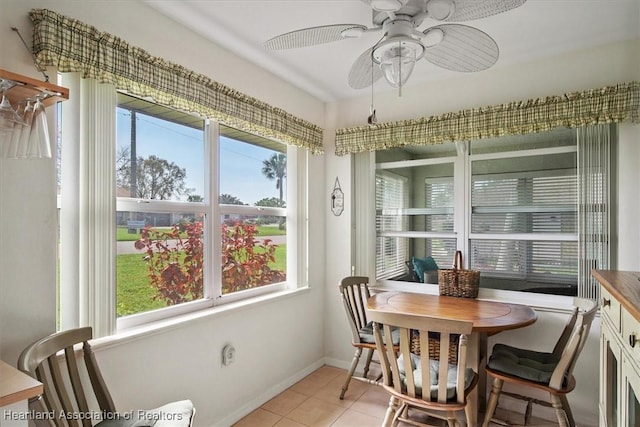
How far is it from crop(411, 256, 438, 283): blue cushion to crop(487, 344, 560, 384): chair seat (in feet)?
2.77

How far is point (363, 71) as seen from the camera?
190cm

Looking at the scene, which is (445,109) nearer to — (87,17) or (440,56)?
(440,56)

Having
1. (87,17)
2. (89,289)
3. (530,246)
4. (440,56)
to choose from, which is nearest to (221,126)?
(87,17)

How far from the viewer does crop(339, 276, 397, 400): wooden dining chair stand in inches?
Result: 108

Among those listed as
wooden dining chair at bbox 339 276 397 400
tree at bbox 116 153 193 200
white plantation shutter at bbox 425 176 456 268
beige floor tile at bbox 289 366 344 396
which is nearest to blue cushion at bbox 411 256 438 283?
white plantation shutter at bbox 425 176 456 268

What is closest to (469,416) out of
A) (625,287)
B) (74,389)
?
(625,287)

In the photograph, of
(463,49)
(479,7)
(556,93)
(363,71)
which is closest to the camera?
(479,7)

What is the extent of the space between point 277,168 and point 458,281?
5.79 feet

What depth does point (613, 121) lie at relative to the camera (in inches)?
88.4

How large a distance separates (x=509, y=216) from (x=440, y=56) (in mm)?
1615

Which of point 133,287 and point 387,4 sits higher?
point 387,4

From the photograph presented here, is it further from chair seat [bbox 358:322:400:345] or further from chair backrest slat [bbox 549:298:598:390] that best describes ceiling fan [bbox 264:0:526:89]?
chair seat [bbox 358:322:400:345]

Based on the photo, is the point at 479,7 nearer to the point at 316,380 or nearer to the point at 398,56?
the point at 398,56

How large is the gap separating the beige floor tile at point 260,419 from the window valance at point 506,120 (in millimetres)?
2231
